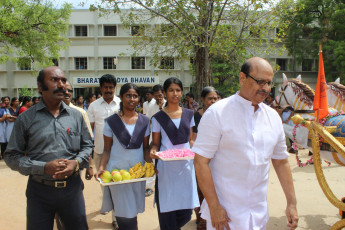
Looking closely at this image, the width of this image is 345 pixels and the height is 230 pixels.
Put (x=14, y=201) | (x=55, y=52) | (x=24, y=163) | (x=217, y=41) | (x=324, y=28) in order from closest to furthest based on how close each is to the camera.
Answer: (x=24, y=163)
(x=14, y=201)
(x=217, y=41)
(x=55, y=52)
(x=324, y=28)

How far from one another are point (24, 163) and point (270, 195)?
4103 mm

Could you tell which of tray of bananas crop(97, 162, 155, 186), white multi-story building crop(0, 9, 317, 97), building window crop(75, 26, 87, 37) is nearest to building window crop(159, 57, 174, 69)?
tray of bananas crop(97, 162, 155, 186)

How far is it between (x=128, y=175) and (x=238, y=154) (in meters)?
1.29

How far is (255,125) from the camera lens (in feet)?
6.19

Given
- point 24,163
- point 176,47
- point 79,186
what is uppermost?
point 176,47

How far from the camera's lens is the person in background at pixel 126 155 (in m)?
2.95

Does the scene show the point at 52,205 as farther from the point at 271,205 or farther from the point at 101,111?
the point at 271,205

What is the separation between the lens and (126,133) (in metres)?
3.04

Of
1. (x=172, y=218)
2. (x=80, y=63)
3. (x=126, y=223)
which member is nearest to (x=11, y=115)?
(x=126, y=223)

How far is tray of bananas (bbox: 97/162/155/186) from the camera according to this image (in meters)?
2.65

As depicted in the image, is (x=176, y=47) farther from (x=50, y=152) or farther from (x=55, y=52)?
(x=55, y=52)

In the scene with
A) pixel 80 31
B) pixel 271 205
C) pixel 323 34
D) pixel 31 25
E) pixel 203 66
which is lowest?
pixel 271 205

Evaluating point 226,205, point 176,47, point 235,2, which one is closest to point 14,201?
point 226,205

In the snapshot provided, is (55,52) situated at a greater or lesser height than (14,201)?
greater
